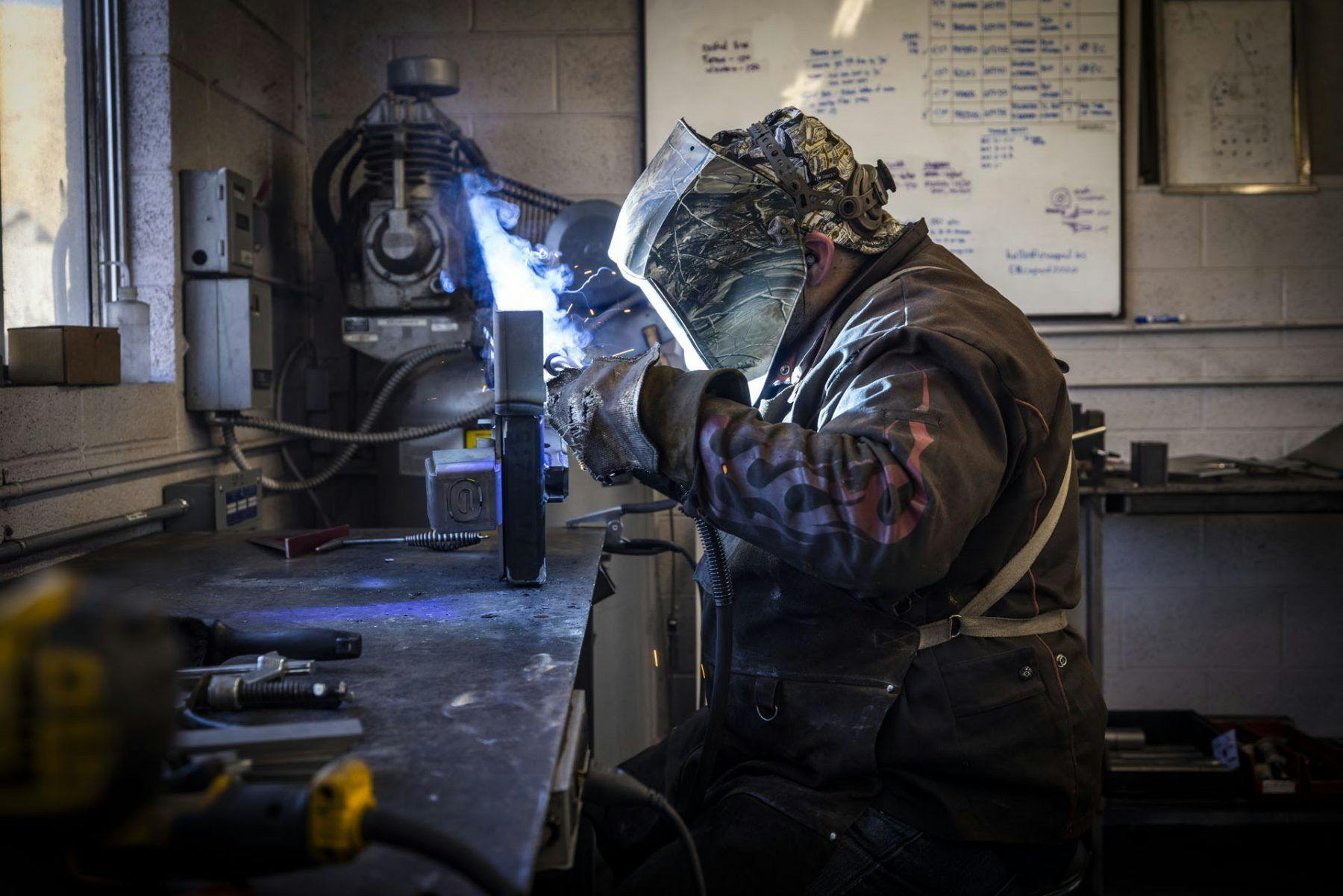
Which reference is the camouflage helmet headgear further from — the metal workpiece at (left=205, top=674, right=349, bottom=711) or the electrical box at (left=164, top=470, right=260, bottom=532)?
the electrical box at (left=164, top=470, right=260, bottom=532)

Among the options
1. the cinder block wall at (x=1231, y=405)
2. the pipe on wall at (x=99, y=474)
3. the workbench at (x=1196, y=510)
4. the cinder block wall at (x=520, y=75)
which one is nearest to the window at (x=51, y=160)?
the pipe on wall at (x=99, y=474)

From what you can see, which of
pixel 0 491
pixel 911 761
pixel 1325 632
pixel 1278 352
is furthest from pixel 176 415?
pixel 1325 632

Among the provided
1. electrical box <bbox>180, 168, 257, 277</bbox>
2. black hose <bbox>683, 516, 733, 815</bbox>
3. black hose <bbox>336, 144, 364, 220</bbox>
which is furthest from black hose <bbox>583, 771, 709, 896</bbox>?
black hose <bbox>336, 144, 364, 220</bbox>

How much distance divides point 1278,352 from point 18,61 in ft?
11.3

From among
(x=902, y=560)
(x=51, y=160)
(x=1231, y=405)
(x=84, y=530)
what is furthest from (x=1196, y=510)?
(x=51, y=160)

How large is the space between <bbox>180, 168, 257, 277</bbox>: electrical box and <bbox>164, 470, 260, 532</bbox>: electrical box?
50 centimetres

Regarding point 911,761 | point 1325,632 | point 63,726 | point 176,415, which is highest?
point 176,415

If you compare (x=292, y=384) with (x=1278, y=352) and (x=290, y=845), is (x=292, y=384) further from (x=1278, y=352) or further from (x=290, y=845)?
(x=1278, y=352)

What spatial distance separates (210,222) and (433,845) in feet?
7.08

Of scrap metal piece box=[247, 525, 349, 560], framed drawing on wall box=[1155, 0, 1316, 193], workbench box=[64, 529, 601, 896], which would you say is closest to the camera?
workbench box=[64, 529, 601, 896]

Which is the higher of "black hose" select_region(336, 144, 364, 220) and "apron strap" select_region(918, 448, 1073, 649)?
"black hose" select_region(336, 144, 364, 220)

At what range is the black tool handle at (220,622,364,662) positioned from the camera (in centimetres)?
111

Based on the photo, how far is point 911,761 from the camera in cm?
123

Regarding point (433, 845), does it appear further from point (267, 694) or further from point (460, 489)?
point (460, 489)
